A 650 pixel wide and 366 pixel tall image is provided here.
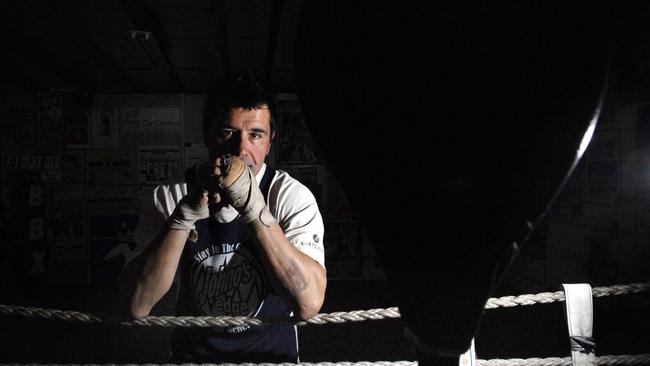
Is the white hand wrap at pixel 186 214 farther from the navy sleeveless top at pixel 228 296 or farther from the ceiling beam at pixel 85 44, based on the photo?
the ceiling beam at pixel 85 44

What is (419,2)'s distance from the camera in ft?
0.69

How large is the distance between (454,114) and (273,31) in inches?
88.1

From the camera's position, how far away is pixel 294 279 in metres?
0.77

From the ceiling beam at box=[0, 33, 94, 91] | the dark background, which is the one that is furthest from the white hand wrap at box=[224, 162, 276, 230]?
the ceiling beam at box=[0, 33, 94, 91]

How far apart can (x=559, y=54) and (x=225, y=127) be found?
794 mm

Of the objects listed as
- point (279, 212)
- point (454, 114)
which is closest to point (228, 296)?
point (279, 212)

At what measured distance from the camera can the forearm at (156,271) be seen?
30.1 inches

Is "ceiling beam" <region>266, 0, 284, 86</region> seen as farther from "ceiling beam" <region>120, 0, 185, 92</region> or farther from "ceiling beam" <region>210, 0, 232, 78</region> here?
"ceiling beam" <region>120, 0, 185, 92</region>

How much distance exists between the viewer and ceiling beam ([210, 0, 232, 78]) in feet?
6.33

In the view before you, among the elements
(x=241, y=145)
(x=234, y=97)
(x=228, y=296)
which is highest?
(x=234, y=97)

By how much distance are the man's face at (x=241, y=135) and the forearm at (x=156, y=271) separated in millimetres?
221

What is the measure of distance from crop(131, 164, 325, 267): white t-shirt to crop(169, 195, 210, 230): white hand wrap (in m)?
0.18

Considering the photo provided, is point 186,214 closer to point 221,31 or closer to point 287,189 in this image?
point 287,189

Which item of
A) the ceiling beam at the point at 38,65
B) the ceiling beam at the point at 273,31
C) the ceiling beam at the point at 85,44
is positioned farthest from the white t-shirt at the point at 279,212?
the ceiling beam at the point at 38,65
